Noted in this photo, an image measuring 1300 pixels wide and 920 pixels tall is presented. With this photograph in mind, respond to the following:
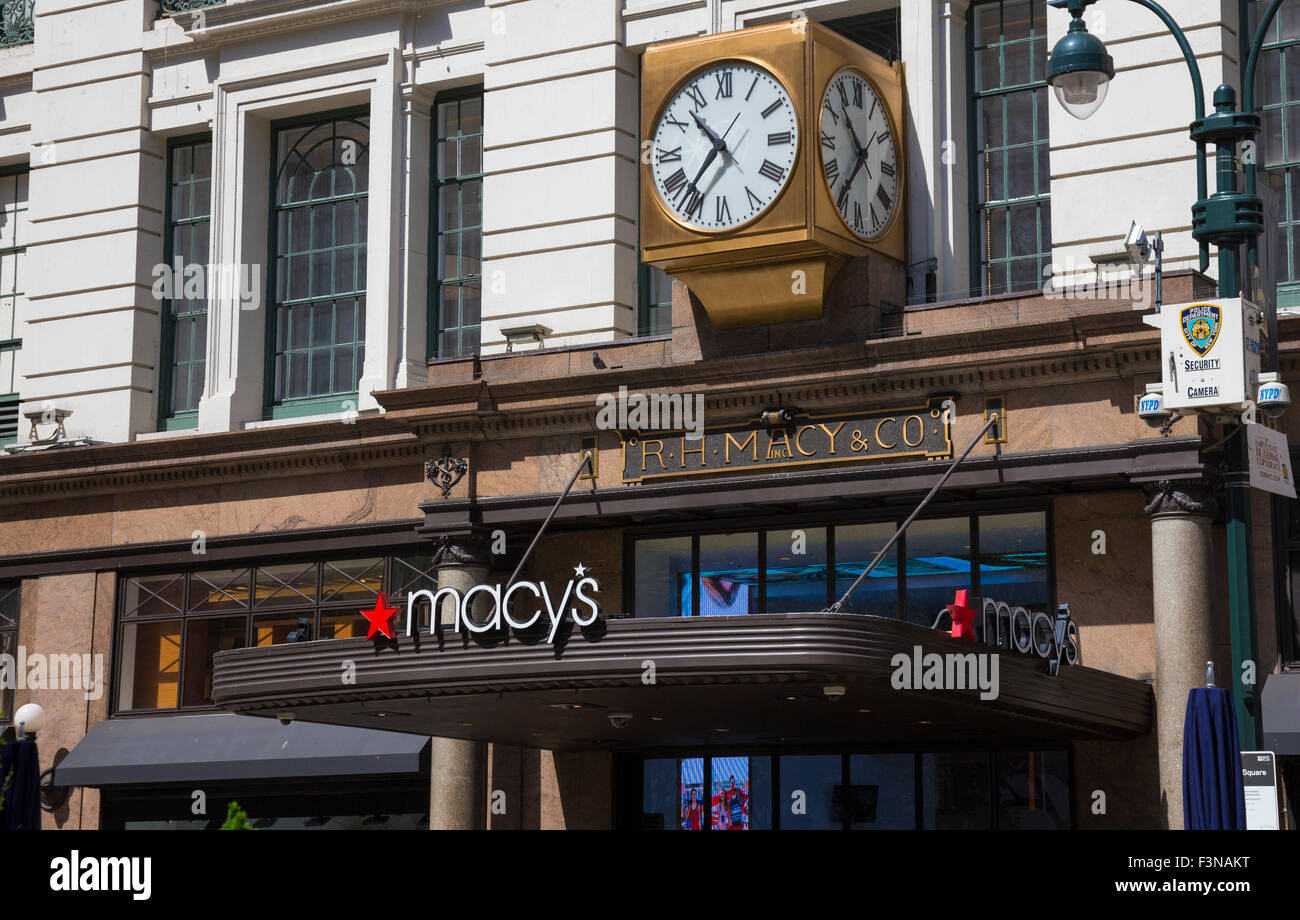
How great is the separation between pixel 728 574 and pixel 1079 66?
9757 millimetres

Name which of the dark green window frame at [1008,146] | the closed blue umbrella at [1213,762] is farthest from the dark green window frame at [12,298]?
the closed blue umbrella at [1213,762]

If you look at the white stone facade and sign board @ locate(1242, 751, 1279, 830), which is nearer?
sign board @ locate(1242, 751, 1279, 830)

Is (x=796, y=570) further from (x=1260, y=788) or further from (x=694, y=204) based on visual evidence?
(x=1260, y=788)

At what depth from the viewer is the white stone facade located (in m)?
21.6

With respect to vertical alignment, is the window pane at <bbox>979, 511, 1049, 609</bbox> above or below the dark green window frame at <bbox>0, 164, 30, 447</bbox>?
below

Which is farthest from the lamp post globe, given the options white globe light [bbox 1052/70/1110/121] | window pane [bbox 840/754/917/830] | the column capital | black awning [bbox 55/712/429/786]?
black awning [bbox 55/712/429/786]

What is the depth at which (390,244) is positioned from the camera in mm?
26250

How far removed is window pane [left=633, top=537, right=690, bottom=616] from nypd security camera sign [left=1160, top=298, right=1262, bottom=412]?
10260mm

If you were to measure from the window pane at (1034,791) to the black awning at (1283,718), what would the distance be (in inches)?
95.1

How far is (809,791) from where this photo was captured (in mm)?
22188

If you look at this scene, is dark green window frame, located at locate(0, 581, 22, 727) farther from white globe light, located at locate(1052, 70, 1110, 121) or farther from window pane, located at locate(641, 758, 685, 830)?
white globe light, located at locate(1052, 70, 1110, 121)

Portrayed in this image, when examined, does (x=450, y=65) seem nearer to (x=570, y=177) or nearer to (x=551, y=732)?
(x=570, y=177)
